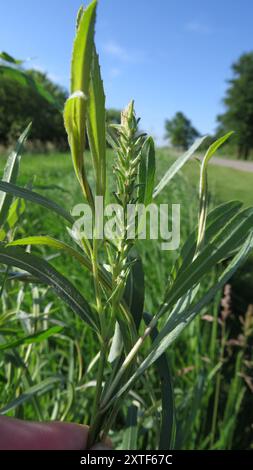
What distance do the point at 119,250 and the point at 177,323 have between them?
0.27 ft

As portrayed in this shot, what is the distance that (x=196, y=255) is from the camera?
396mm

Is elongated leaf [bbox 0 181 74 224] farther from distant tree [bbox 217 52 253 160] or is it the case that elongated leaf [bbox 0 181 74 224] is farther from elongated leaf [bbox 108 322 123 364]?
distant tree [bbox 217 52 253 160]

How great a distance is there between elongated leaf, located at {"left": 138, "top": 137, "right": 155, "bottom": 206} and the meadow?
215mm

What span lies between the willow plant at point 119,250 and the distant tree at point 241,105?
108ft

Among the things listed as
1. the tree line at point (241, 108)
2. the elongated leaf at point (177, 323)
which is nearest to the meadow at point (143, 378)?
the elongated leaf at point (177, 323)

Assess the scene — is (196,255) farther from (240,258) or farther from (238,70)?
(238,70)

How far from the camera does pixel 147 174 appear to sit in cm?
43

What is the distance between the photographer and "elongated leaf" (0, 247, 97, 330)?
0.38 metres

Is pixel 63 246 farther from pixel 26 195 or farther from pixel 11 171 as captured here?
pixel 11 171

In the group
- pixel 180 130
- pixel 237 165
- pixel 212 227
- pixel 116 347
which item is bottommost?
pixel 116 347

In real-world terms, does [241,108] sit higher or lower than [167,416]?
→ higher

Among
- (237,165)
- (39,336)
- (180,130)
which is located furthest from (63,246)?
(180,130)

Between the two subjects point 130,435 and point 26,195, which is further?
point 130,435

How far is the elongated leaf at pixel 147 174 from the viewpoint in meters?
0.40
